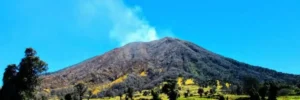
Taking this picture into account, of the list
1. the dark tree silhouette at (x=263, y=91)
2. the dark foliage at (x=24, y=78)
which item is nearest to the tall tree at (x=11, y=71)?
the dark foliage at (x=24, y=78)

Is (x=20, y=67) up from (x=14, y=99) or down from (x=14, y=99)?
up

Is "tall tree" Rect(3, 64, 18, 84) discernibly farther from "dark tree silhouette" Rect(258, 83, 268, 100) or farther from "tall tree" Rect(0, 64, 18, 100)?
"dark tree silhouette" Rect(258, 83, 268, 100)

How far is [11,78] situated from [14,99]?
5.39 metres

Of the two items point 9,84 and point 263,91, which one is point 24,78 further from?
point 263,91

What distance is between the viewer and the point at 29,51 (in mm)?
88812

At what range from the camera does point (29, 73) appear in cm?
8756

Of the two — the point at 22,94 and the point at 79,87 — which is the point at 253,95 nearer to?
the point at 79,87

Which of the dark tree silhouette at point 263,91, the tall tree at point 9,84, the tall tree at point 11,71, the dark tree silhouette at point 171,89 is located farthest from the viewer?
the dark tree silhouette at point 263,91

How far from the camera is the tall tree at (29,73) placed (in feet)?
284

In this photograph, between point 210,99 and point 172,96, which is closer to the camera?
point 172,96

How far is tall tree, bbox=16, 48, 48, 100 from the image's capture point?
8650 cm

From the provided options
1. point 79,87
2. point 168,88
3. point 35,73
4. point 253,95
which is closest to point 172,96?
point 168,88

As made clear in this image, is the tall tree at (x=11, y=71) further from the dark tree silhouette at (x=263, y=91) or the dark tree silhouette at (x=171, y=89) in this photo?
the dark tree silhouette at (x=263, y=91)

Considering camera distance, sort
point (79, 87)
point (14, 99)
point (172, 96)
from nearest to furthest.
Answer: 1. point (14, 99)
2. point (172, 96)
3. point (79, 87)
